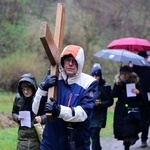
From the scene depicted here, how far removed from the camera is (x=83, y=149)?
15.5 ft

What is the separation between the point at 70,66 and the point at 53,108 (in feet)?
1.87

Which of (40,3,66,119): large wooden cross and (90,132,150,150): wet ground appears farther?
(90,132,150,150): wet ground

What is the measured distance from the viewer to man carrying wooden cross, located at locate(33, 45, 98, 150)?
4586 millimetres

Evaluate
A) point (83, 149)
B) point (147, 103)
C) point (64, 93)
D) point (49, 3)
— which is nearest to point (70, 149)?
point (83, 149)

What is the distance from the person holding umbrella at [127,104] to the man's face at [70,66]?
3.76 meters

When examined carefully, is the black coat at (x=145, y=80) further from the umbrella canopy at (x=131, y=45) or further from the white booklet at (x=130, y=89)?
the white booklet at (x=130, y=89)

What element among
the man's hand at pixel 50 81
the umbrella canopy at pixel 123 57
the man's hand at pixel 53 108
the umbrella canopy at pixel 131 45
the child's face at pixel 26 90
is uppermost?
the umbrella canopy at pixel 131 45

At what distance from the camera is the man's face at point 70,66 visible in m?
4.70

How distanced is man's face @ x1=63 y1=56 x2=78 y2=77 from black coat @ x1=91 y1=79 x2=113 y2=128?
394 centimetres

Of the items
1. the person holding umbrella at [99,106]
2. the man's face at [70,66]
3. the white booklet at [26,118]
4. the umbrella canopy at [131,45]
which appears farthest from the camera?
the umbrella canopy at [131,45]

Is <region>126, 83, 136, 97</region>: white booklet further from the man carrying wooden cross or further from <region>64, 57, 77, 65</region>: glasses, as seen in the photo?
<region>64, 57, 77, 65</region>: glasses

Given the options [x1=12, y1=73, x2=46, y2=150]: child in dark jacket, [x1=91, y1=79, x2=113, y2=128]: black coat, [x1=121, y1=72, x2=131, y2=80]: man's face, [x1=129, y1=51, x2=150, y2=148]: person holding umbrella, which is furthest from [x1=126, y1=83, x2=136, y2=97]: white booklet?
[x1=12, y1=73, x2=46, y2=150]: child in dark jacket

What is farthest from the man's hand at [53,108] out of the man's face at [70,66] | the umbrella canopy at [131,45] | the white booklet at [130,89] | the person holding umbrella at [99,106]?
the umbrella canopy at [131,45]

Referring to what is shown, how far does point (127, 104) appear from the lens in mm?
8484
